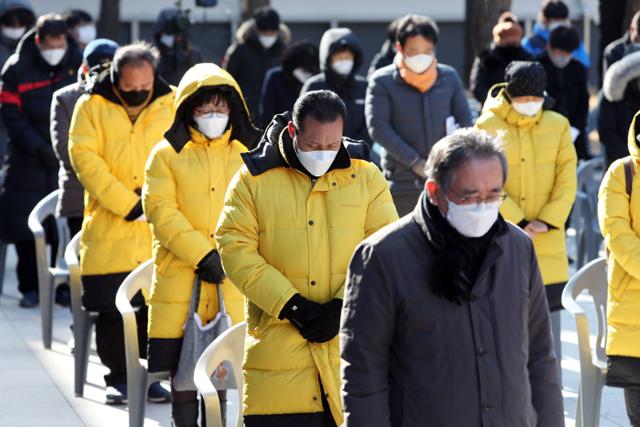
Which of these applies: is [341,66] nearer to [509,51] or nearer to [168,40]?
[509,51]

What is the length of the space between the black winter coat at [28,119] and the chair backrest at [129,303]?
404cm

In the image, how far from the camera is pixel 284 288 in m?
5.39

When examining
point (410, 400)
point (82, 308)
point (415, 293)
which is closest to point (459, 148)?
point (415, 293)

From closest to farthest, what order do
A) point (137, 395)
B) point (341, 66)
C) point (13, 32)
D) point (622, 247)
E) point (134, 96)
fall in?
1. point (622, 247)
2. point (137, 395)
3. point (134, 96)
4. point (341, 66)
5. point (13, 32)

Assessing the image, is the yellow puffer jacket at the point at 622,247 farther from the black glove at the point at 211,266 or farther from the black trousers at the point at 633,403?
the black glove at the point at 211,266

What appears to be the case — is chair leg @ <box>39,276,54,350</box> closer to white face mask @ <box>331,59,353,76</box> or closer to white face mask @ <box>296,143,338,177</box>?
white face mask @ <box>331,59,353,76</box>

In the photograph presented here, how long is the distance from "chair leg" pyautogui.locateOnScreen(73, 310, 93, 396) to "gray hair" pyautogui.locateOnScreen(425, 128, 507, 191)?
4.78 metres

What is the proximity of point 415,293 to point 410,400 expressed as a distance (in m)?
0.29

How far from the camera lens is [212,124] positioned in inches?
269

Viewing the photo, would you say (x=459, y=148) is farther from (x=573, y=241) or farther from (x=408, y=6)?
(x=408, y=6)

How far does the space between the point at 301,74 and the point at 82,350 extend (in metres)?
3.96

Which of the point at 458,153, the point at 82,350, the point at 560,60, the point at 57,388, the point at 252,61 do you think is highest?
the point at 458,153

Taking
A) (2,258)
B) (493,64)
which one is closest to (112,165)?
(2,258)

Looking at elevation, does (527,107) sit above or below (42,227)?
above
